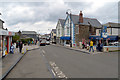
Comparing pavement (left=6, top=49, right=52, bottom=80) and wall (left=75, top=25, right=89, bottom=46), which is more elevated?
wall (left=75, top=25, right=89, bottom=46)

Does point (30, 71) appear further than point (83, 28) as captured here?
No

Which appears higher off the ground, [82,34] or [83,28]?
[83,28]

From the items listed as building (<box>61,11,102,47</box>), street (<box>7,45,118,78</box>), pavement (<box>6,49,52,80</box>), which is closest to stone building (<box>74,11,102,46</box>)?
building (<box>61,11,102,47</box>)

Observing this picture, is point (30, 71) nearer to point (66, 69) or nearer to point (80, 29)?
point (66, 69)

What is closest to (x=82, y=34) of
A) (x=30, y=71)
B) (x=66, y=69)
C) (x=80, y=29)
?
(x=80, y=29)

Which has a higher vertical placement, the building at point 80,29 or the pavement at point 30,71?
the building at point 80,29

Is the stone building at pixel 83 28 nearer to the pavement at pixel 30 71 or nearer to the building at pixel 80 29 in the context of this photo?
the building at pixel 80 29

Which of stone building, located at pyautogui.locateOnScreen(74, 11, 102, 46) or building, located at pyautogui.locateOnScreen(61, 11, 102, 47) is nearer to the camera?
building, located at pyautogui.locateOnScreen(61, 11, 102, 47)

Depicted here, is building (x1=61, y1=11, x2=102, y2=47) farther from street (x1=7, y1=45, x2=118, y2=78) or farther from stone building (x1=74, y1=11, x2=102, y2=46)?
street (x1=7, y1=45, x2=118, y2=78)

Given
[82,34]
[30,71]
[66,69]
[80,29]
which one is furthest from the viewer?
[82,34]

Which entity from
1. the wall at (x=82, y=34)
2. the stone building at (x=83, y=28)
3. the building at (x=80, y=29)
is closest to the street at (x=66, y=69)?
the building at (x=80, y=29)

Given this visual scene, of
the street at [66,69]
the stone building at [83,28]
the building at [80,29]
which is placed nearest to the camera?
the street at [66,69]

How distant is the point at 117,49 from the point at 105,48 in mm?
2759

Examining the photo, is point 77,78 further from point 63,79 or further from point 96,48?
point 96,48
